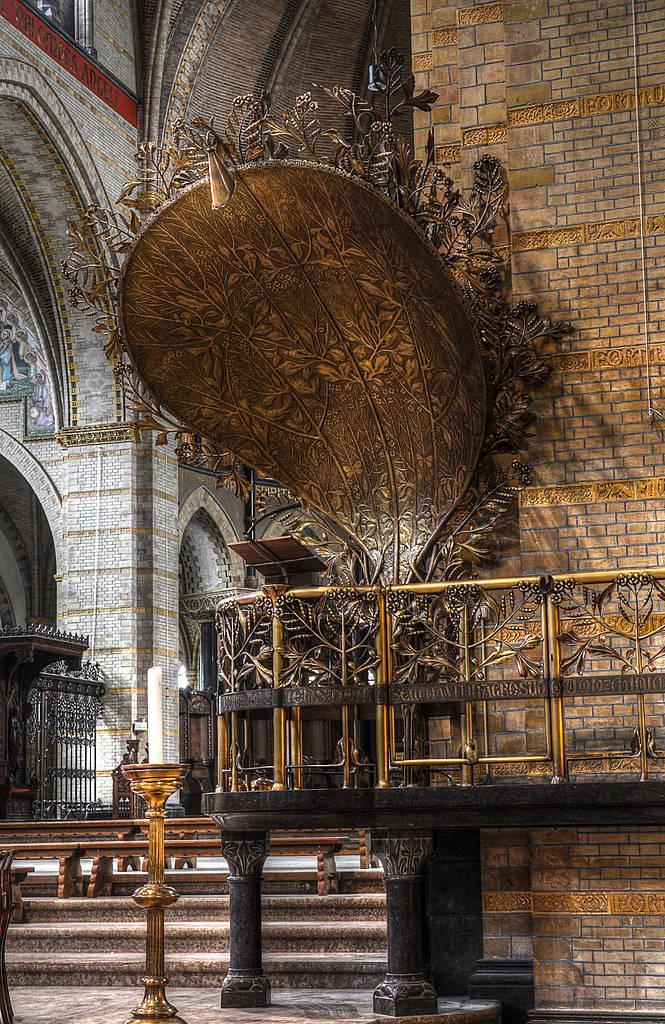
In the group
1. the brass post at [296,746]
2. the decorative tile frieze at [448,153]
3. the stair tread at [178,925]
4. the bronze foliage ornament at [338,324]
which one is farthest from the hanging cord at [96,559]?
the brass post at [296,746]

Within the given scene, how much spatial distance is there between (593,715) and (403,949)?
1540 millimetres

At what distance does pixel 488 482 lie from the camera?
732 cm

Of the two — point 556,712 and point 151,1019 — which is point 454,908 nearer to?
point 556,712

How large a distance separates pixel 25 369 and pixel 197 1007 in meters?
14.2

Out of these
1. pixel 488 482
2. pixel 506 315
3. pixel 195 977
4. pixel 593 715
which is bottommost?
pixel 195 977

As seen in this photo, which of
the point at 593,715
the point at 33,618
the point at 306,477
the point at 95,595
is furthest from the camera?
the point at 33,618

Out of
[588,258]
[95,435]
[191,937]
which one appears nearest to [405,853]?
[191,937]

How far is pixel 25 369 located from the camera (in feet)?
63.4

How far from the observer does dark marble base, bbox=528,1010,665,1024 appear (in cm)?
620

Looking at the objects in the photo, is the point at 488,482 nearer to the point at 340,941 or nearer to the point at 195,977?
the point at 340,941

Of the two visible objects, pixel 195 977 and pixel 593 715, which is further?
pixel 195 977

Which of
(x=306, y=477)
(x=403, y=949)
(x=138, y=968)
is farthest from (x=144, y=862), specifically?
(x=403, y=949)

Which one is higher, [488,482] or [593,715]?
[488,482]

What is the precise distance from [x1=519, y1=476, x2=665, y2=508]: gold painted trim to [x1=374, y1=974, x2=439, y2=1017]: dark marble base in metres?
2.54
